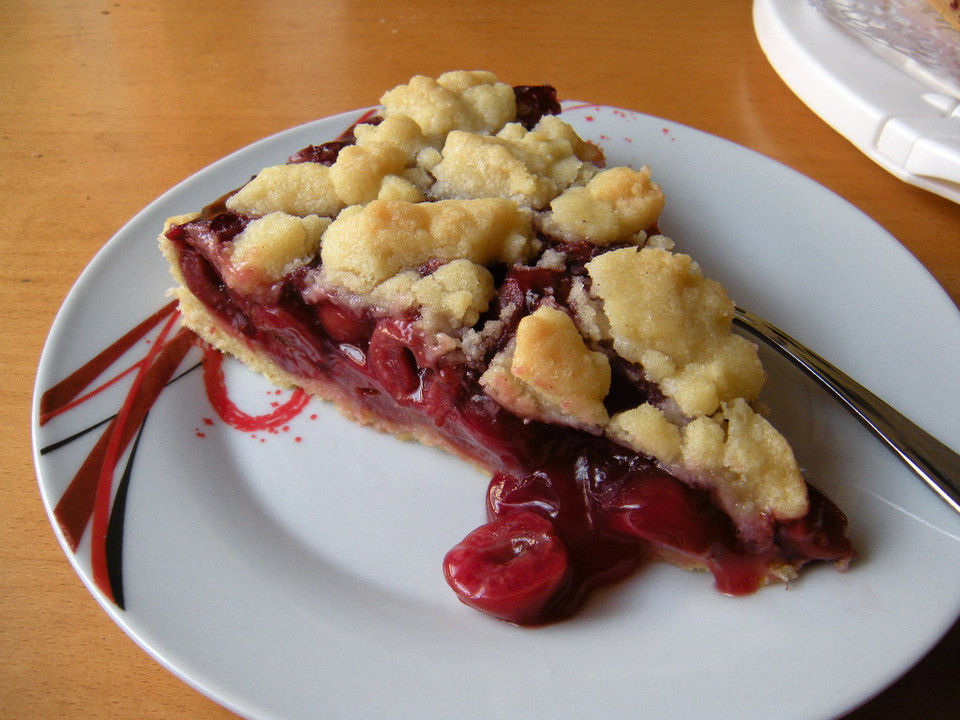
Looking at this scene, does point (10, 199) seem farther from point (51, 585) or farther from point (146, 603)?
point (146, 603)

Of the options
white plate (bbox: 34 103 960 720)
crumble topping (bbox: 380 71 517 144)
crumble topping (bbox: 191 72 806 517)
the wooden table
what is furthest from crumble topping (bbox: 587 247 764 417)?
the wooden table

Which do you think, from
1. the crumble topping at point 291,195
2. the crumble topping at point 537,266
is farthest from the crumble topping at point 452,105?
the crumble topping at point 291,195

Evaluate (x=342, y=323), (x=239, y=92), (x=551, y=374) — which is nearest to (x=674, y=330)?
(x=551, y=374)

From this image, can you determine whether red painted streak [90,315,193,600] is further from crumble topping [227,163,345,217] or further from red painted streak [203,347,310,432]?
crumble topping [227,163,345,217]

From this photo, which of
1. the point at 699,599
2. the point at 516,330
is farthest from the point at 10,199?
the point at 699,599

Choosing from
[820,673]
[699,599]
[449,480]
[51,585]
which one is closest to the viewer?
[820,673]

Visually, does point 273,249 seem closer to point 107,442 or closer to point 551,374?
point 107,442

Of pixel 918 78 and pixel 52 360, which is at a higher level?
pixel 918 78
